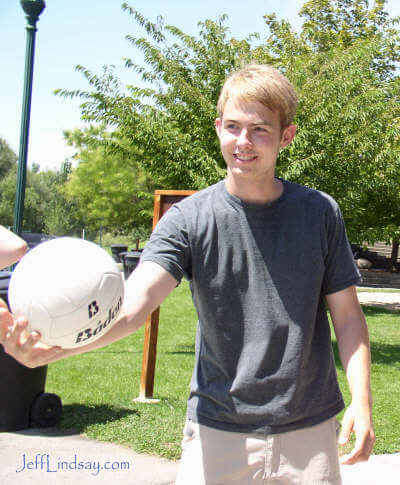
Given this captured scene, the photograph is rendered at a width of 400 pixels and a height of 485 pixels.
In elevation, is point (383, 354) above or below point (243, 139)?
below

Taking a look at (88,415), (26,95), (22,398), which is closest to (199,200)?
(22,398)

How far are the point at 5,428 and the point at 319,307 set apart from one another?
4.24 m

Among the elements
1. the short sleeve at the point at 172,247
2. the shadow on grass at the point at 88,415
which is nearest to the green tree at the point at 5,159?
the shadow on grass at the point at 88,415

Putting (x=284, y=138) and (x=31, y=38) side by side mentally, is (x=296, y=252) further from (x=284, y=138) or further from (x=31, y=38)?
(x=31, y=38)

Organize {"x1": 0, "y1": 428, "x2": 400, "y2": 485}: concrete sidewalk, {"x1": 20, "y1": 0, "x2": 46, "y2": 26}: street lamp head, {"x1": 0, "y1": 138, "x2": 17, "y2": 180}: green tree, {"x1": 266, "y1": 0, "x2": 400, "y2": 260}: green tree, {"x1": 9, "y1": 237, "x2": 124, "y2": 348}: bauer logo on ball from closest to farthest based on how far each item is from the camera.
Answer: {"x1": 9, "y1": 237, "x2": 124, "y2": 348}: bauer logo on ball
{"x1": 0, "y1": 428, "x2": 400, "y2": 485}: concrete sidewalk
{"x1": 20, "y1": 0, "x2": 46, "y2": 26}: street lamp head
{"x1": 266, "y1": 0, "x2": 400, "y2": 260}: green tree
{"x1": 0, "y1": 138, "x2": 17, "y2": 180}: green tree

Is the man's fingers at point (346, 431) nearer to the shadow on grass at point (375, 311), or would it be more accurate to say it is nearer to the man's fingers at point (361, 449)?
the man's fingers at point (361, 449)

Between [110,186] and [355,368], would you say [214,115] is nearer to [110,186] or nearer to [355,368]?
[355,368]

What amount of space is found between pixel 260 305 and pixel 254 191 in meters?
0.43

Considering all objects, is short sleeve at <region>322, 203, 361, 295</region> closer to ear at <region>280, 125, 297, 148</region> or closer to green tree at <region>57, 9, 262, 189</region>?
ear at <region>280, 125, 297, 148</region>

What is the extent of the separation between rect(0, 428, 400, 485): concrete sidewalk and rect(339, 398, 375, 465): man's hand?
2.73 metres

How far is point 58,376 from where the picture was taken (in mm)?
8641

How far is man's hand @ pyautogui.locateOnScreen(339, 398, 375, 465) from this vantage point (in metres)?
2.09

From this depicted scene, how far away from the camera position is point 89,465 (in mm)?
4840

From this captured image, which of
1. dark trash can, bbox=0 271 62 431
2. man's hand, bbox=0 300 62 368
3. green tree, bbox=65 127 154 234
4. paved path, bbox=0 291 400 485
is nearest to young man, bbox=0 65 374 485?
man's hand, bbox=0 300 62 368
